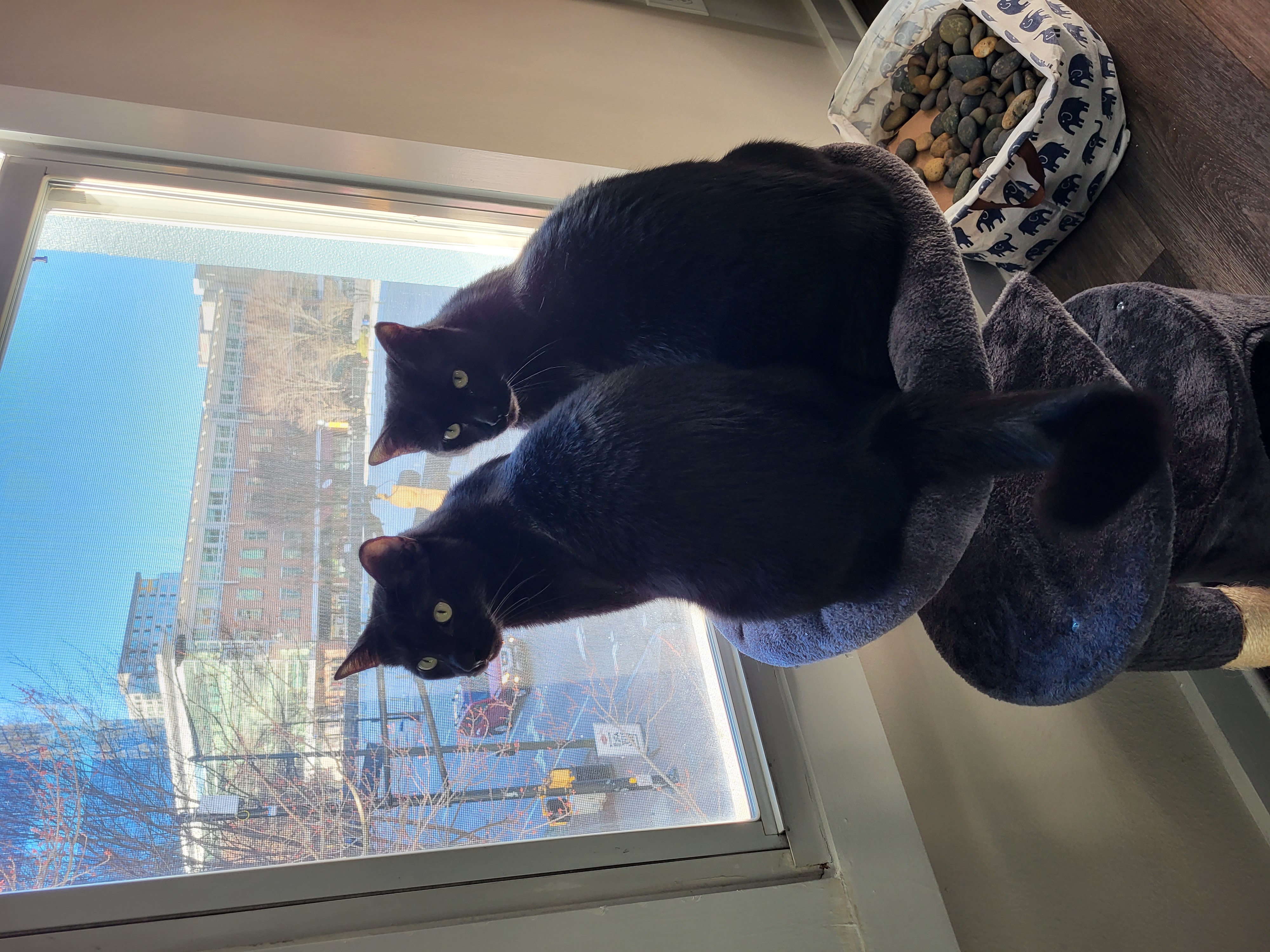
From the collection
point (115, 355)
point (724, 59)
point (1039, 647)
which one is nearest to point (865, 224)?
point (1039, 647)

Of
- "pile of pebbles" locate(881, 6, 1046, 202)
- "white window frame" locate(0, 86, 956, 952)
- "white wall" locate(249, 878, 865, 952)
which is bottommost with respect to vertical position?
"white wall" locate(249, 878, 865, 952)

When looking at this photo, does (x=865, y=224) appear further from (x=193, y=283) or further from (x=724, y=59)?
(x=724, y=59)

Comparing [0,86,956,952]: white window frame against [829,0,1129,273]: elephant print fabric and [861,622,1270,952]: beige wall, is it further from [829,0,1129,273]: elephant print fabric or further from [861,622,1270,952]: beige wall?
[829,0,1129,273]: elephant print fabric

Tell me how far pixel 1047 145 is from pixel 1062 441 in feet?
3.46

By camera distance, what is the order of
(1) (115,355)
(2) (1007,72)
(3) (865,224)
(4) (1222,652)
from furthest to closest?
1. (2) (1007,72)
2. (1) (115,355)
3. (4) (1222,652)
4. (3) (865,224)

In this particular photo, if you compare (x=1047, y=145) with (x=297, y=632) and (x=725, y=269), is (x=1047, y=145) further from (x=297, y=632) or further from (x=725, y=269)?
(x=297, y=632)

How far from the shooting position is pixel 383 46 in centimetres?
138

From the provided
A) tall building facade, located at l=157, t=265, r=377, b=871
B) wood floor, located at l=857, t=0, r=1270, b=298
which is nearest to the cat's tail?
tall building facade, located at l=157, t=265, r=377, b=871

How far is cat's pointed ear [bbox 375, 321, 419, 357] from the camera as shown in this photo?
2.27ft

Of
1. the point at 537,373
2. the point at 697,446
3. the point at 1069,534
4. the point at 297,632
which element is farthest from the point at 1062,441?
→ the point at 297,632

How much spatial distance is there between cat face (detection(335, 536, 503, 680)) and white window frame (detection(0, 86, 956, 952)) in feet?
0.99

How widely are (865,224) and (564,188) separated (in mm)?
953

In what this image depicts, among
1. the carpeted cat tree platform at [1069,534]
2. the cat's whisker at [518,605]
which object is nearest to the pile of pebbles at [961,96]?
the carpeted cat tree platform at [1069,534]

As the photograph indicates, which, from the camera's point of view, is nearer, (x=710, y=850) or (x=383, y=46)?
(x=710, y=850)
